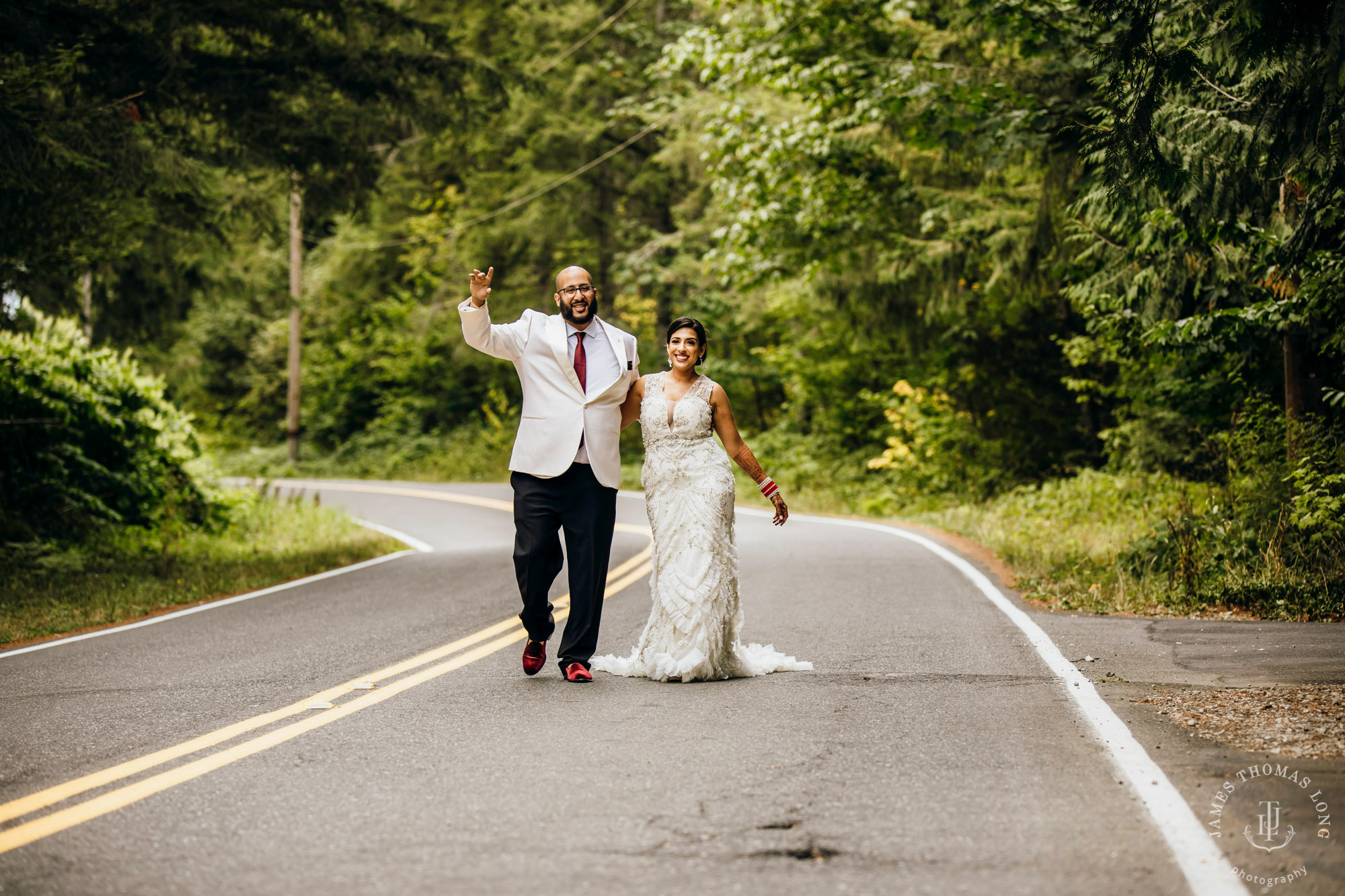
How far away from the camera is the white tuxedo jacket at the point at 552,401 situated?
6211 mm

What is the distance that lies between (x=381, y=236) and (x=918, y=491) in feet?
74.5

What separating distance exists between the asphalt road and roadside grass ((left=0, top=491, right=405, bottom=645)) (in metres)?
1.92

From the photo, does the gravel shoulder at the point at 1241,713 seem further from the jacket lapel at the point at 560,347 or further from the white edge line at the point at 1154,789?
the jacket lapel at the point at 560,347

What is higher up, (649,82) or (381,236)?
(649,82)

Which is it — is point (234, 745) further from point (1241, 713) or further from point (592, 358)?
point (1241, 713)

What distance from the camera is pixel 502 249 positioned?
34.1 meters

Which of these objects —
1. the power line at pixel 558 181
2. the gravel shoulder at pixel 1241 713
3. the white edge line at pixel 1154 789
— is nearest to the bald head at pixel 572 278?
the white edge line at pixel 1154 789

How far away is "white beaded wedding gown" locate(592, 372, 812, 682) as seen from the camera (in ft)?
20.6

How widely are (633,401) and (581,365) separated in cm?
46

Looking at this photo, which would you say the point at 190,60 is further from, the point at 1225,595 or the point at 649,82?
the point at 649,82

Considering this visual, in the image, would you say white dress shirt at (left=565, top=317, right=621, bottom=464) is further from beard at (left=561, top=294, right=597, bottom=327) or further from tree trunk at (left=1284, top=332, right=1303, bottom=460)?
tree trunk at (left=1284, top=332, right=1303, bottom=460)

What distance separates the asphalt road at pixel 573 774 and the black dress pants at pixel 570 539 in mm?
324

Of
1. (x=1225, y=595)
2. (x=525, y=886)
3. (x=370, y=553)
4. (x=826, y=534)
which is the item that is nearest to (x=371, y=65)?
(x=370, y=553)

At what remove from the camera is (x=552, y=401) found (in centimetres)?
628
